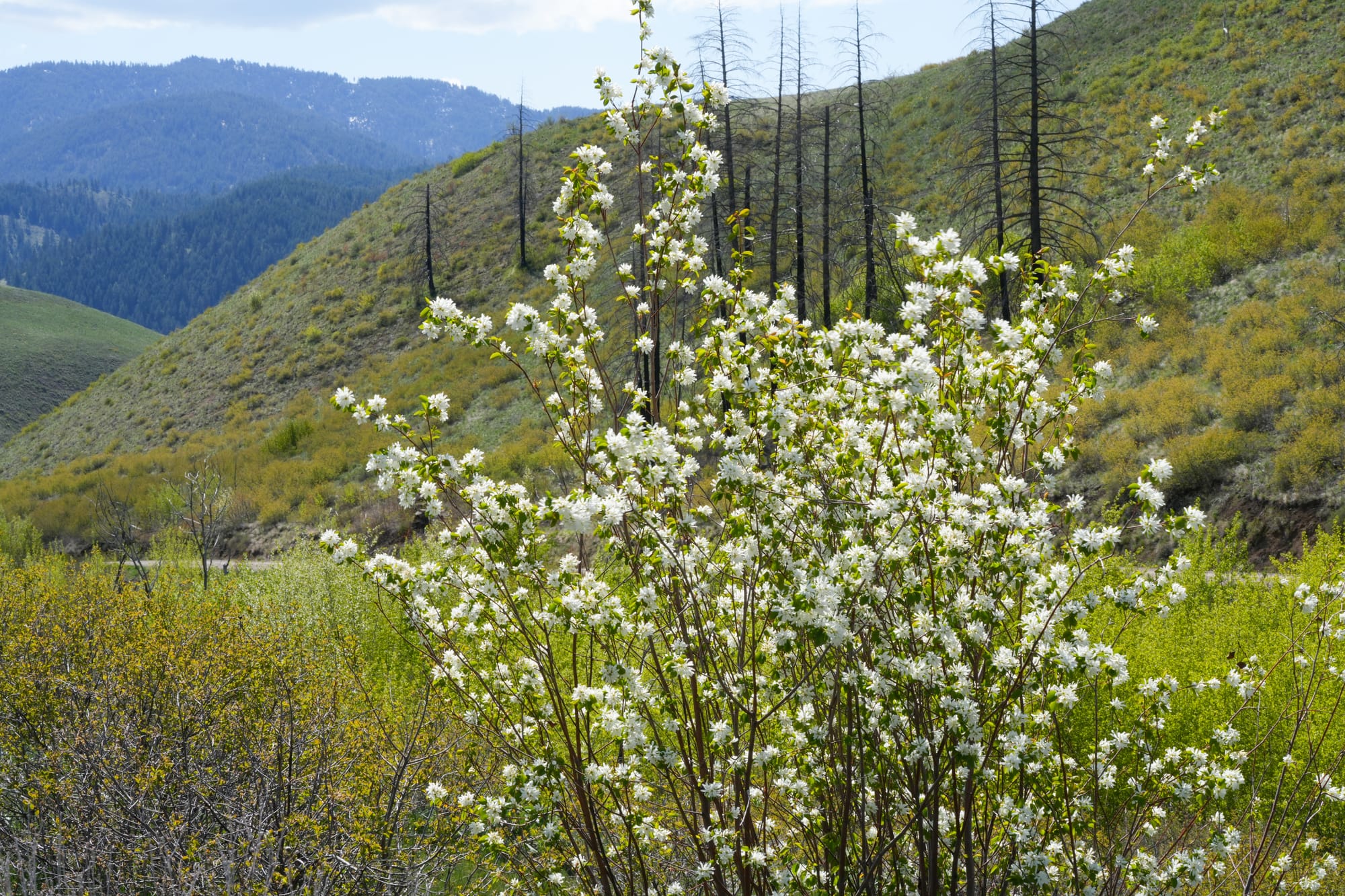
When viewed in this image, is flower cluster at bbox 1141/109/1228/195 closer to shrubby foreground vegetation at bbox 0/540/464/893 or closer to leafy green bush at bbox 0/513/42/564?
shrubby foreground vegetation at bbox 0/540/464/893

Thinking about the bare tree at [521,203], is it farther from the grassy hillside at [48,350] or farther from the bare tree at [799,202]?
the grassy hillside at [48,350]

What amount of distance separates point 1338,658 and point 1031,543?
3.76 m

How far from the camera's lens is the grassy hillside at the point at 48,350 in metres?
74.7

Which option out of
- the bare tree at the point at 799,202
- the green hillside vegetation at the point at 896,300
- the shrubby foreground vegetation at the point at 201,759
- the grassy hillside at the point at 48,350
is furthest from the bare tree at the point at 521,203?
the grassy hillside at the point at 48,350

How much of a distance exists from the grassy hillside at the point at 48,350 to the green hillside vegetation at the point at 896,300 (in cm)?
3172

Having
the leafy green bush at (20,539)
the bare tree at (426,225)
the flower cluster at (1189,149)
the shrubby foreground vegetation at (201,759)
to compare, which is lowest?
the leafy green bush at (20,539)

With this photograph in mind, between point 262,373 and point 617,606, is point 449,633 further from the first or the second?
point 262,373

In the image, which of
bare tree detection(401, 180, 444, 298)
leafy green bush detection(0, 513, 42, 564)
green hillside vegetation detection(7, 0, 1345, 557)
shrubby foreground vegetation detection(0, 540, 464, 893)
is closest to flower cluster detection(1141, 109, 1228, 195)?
green hillside vegetation detection(7, 0, 1345, 557)

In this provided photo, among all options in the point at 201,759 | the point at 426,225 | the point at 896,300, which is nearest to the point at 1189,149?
the point at 201,759

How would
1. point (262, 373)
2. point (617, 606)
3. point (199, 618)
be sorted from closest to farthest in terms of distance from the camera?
point (617, 606) → point (199, 618) → point (262, 373)

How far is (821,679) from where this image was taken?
345 centimetres

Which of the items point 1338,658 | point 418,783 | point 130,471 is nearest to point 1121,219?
point 1338,658

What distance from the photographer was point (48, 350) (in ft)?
275

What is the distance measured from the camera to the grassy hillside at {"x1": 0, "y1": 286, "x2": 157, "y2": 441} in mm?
74688
